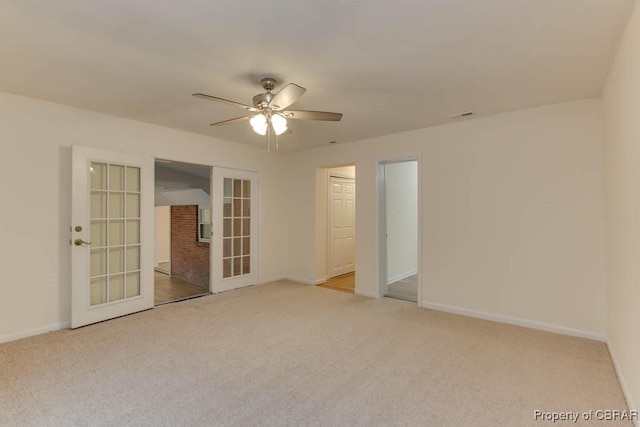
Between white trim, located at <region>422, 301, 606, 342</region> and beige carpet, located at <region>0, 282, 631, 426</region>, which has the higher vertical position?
white trim, located at <region>422, 301, 606, 342</region>

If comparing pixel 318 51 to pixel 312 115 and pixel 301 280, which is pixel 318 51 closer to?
pixel 312 115

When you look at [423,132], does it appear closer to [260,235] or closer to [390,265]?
[390,265]

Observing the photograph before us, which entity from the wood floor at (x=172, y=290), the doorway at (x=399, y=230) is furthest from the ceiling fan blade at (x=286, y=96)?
the wood floor at (x=172, y=290)

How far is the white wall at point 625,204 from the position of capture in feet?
6.01

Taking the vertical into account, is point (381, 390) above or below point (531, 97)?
below

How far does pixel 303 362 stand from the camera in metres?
2.62

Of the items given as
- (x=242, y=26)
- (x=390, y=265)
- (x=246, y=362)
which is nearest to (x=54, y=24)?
(x=242, y=26)

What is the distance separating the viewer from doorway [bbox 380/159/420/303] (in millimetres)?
4797

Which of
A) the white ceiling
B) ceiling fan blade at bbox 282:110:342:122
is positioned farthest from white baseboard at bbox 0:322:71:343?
ceiling fan blade at bbox 282:110:342:122

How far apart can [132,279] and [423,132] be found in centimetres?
423

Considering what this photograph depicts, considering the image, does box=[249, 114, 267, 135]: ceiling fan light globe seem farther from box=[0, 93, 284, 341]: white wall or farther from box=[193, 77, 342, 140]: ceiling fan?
box=[0, 93, 284, 341]: white wall

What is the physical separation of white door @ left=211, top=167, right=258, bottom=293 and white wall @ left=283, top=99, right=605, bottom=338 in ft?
6.82

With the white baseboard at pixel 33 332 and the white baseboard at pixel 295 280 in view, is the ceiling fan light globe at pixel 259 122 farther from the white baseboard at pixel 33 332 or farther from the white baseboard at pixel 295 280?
the white baseboard at pixel 295 280

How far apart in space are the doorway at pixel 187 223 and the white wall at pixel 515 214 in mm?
3324
